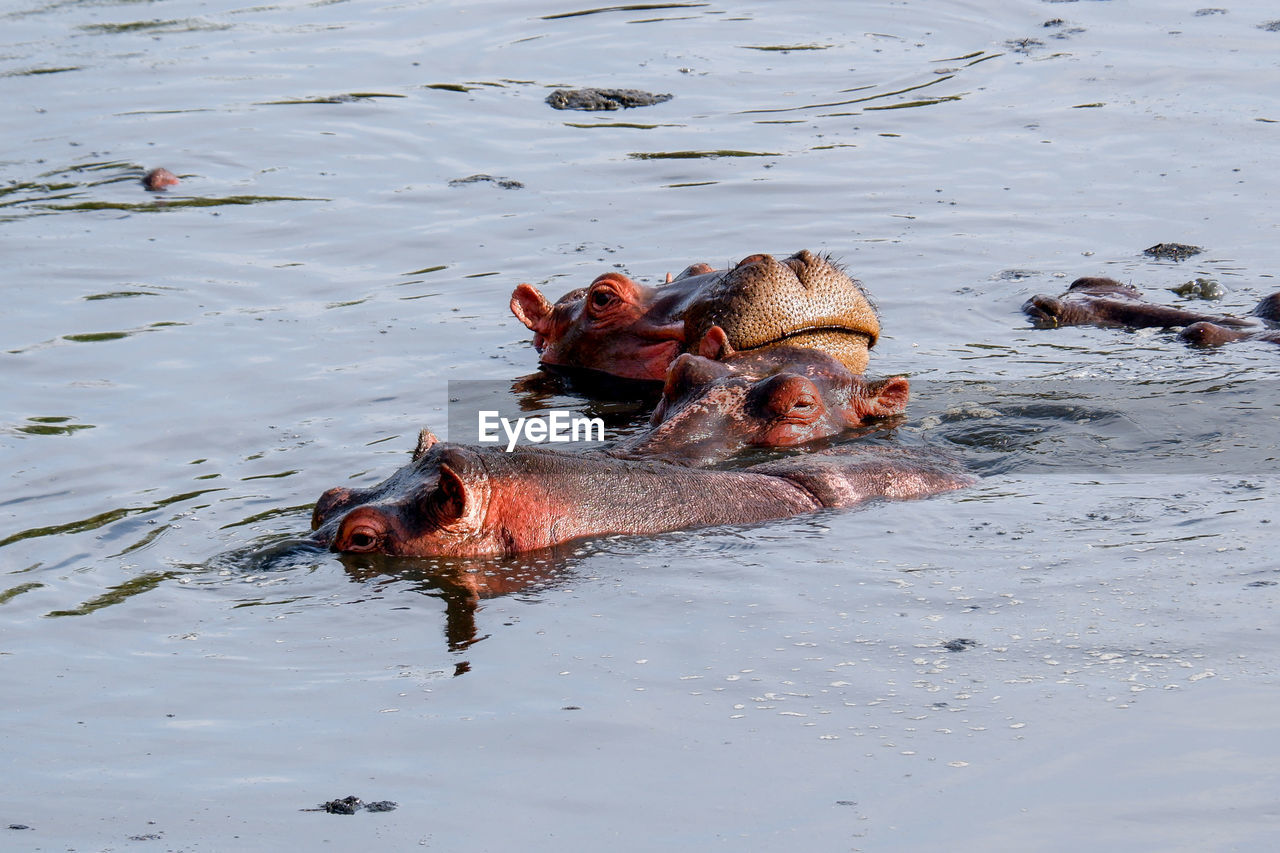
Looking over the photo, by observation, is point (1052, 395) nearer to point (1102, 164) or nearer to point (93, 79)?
point (1102, 164)

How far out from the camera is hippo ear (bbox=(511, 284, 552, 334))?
11.1 meters

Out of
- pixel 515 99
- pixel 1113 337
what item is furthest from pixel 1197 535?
pixel 515 99

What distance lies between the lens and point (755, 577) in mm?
6613

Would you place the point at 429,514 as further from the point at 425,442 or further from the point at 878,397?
the point at 878,397

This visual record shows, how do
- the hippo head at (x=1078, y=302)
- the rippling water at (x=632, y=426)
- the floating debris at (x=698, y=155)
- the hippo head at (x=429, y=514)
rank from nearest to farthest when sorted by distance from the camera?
1. the rippling water at (x=632, y=426)
2. the hippo head at (x=429, y=514)
3. the hippo head at (x=1078, y=302)
4. the floating debris at (x=698, y=155)

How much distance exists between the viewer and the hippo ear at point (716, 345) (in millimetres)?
8857

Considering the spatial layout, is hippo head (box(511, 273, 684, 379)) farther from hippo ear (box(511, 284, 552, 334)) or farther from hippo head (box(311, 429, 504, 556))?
hippo head (box(311, 429, 504, 556))

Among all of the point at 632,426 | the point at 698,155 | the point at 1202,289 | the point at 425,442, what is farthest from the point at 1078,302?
the point at 425,442

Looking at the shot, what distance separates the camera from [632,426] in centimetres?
940

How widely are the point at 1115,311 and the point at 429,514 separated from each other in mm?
5508

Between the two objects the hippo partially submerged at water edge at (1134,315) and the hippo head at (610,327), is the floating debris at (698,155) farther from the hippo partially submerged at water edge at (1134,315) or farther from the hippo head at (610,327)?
the hippo partially submerged at water edge at (1134,315)

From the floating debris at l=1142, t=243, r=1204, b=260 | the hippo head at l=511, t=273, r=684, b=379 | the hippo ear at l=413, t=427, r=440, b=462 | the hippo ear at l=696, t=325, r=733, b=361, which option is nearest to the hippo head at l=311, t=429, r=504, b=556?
the hippo ear at l=413, t=427, r=440, b=462

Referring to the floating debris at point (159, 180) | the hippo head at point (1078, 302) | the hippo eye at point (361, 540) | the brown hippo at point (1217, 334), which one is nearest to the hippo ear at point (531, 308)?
the hippo head at point (1078, 302)

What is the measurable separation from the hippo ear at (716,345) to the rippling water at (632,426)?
36.6 inches
